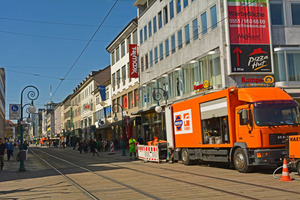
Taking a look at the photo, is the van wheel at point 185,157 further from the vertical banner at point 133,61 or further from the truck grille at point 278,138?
the vertical banner at point 133,61

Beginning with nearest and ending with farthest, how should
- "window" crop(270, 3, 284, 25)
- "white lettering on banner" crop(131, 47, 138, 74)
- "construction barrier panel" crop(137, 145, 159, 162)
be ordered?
"construction barrier panel" crop(137, 145, 159, 162) → "window" crop(270, 3, 284, 25) → "white lettering on banner" crop(131, 47, 138, 74)

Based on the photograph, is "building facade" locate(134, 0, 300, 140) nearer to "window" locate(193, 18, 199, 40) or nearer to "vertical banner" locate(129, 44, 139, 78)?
"window" locate(193, 18, 199, 40)

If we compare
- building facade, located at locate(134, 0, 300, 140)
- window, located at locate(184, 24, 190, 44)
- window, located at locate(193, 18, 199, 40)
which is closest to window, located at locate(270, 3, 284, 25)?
building facade, located at locate(134, 0, 300, 140)

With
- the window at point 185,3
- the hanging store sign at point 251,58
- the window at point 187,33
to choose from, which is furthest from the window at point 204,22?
the hanging store sign at point 251,58

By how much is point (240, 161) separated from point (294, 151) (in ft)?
8.71

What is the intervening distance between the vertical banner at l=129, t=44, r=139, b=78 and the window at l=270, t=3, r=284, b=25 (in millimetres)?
19946

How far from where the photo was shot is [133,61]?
43.6 meters

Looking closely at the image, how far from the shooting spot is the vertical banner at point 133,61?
43.3 metres

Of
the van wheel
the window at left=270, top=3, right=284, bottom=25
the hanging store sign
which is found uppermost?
the window at left=270, top=3, right=284, bottom=25

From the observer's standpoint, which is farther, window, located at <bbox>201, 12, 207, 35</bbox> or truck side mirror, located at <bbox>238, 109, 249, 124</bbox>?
window, located at <bbox>201, 12, 207, 35</bbox>

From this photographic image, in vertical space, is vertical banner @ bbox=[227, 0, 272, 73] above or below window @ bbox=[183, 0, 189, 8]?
below

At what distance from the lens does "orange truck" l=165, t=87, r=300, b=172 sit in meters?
14.3

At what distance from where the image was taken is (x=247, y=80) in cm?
2555

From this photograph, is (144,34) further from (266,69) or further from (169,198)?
(169,198)
